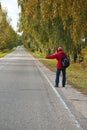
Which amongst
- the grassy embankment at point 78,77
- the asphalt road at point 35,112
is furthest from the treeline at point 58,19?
the asphalt road at point 35,112

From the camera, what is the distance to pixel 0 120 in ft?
33.1

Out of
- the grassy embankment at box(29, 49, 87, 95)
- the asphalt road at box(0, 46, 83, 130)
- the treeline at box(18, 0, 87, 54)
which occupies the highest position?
the treeline at box(18, 0, 87, 54)

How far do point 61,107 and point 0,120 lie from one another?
2.92 metres

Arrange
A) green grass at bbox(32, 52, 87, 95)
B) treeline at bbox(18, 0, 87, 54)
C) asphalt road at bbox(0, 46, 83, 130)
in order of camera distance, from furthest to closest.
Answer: treeline at bbox(18, 0, 87, 54), green grass at bbox(32, 52, 87, 95), asphalt road at bbox(0, 46, 83, 130)

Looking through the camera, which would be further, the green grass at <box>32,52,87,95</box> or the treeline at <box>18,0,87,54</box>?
the treeline at <box>18,0,87,54</box>

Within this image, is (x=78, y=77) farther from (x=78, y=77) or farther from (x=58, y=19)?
(x=58, y=19)

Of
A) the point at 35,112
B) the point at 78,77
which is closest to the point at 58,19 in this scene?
the point at 78,77

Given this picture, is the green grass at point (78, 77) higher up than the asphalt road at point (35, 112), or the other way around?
the asphalt road at point (35, 112)

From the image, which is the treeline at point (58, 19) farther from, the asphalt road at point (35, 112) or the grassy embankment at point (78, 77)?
the asphalt road at point (35, 112)

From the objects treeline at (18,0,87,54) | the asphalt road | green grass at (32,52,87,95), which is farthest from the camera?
treeline at (18,0,87,54)

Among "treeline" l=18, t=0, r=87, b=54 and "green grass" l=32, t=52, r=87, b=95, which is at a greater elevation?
"treeline" l=18, t=0, r=87, b=54

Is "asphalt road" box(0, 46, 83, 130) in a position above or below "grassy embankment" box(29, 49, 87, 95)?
above

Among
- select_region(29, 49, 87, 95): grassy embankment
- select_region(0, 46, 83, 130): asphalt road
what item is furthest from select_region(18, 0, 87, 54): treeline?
select_region(0, 46, 83, 130): asphalt road

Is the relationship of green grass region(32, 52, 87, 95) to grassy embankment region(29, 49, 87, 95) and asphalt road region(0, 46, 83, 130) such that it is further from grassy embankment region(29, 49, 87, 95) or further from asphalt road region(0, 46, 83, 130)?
asphalt road region(0, 46, 83, 130)
